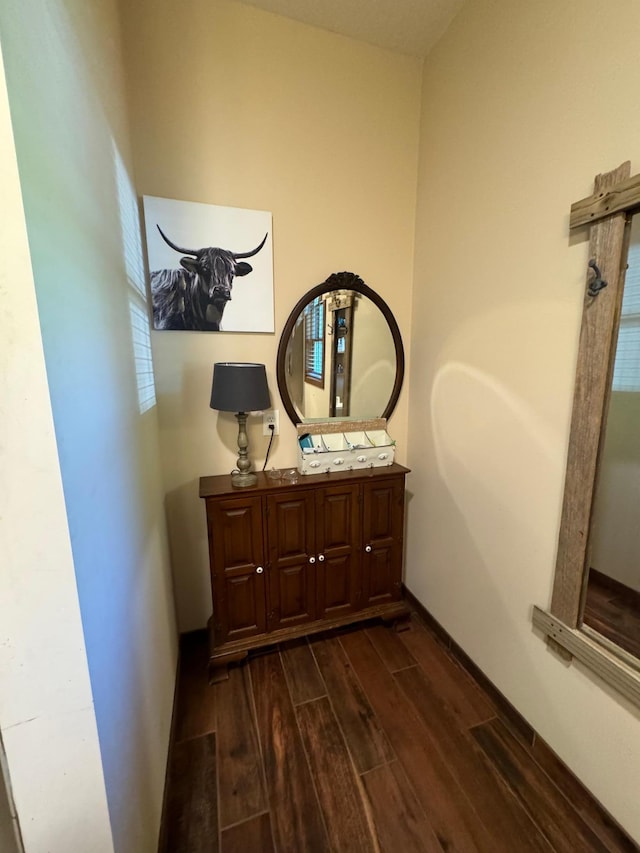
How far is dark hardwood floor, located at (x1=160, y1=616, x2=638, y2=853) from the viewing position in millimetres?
1084

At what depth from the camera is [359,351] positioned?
6.25 feet

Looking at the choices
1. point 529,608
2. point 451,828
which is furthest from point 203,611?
point 529,608

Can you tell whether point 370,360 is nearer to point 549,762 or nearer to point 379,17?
point 379,17

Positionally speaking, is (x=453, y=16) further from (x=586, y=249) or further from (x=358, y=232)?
(x=586, y=249)

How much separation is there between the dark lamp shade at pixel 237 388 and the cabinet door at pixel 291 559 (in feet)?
1.51

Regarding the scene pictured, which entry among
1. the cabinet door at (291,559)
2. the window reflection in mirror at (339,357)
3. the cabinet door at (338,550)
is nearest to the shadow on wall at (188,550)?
the cabinet door at (291,559)

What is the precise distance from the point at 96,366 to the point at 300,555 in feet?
4.22

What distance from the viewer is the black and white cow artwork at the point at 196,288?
1561mm

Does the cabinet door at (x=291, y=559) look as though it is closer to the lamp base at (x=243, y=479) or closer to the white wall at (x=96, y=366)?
the lamp base at (x=243, y=479)

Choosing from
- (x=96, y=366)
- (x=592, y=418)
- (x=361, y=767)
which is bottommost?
(x=361, y=767)

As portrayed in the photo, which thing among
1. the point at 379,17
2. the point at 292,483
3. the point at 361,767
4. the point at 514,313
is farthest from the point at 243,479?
the point at 379,17

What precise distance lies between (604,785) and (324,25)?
10.6 feet

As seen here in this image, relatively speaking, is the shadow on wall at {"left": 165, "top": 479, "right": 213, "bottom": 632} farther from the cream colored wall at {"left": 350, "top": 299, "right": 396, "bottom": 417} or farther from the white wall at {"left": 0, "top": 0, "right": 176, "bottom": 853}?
the cream colored wall at {"left": 350, "top": 299, "right": 396, "bottom": 417}

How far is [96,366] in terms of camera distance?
0.78 m
